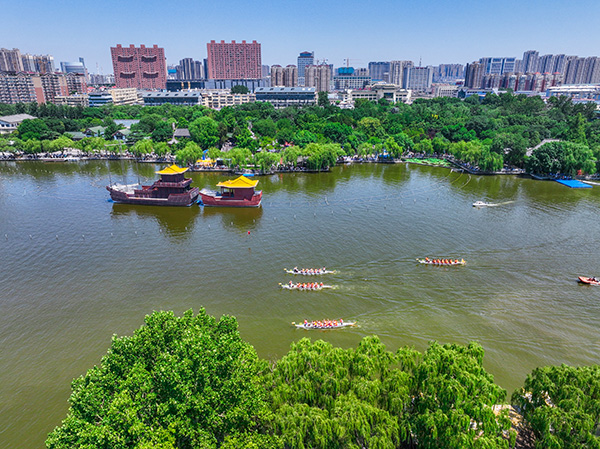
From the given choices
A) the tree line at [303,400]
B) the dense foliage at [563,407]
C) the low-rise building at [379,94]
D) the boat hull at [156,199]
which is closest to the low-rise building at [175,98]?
the low-rise building at [379,94]

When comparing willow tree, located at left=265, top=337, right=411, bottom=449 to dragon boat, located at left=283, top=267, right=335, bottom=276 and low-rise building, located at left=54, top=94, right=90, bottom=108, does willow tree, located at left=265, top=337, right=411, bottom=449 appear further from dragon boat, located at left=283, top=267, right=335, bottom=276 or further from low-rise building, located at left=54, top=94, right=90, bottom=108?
low-rise building, located at left=54, top=94, right=90, bottom=108

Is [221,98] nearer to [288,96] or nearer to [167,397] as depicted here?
[288,96]

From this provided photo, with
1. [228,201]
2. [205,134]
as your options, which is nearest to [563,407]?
[228,201]

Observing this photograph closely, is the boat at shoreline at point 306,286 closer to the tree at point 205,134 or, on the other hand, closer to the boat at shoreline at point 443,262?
the boat at shoreline at point 443,262

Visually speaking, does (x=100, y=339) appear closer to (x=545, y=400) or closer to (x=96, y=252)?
(x=96, y=252)

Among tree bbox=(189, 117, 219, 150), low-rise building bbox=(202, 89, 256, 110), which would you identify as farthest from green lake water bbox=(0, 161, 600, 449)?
low-rise building bbox=(202, 89, 256, 110)
